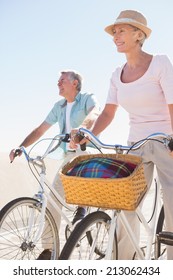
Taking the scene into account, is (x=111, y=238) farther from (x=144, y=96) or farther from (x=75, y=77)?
(x=75, y=77)

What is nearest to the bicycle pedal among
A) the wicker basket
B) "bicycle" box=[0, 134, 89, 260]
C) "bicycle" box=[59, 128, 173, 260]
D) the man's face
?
"bicycle" box=[59, 128, 173, 260]

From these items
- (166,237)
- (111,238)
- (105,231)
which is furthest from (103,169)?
(166,237)

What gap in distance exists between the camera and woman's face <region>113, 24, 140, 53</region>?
12.8 feet

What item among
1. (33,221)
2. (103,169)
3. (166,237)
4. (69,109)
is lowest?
(166,237)

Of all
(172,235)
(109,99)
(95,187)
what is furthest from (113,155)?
(109,99)

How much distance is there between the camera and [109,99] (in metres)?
4.23

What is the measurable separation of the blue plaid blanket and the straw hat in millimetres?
1240

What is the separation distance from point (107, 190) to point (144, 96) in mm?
1110

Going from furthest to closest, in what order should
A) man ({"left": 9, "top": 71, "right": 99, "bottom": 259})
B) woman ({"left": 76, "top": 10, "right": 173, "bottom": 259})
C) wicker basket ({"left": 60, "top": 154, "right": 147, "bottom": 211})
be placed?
man ({"left": 9, "top": 71, "right": 99, "bottom": 259}) < woman ({"left": 76, "top": 10, "right": 173, "bottom": 259}) < wicker basket ({"left": 60, "top": 154, "right": 147, "bottom": 211})

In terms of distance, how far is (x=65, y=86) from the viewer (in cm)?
584

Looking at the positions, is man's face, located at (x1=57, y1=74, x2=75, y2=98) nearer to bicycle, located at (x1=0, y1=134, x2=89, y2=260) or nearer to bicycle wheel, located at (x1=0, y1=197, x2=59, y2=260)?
bicycle, located at (x1=0, y1=134, x2=89, y2=260)

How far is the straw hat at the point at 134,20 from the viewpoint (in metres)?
3.91

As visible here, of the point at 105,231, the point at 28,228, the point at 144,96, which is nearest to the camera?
the point at 105,231
